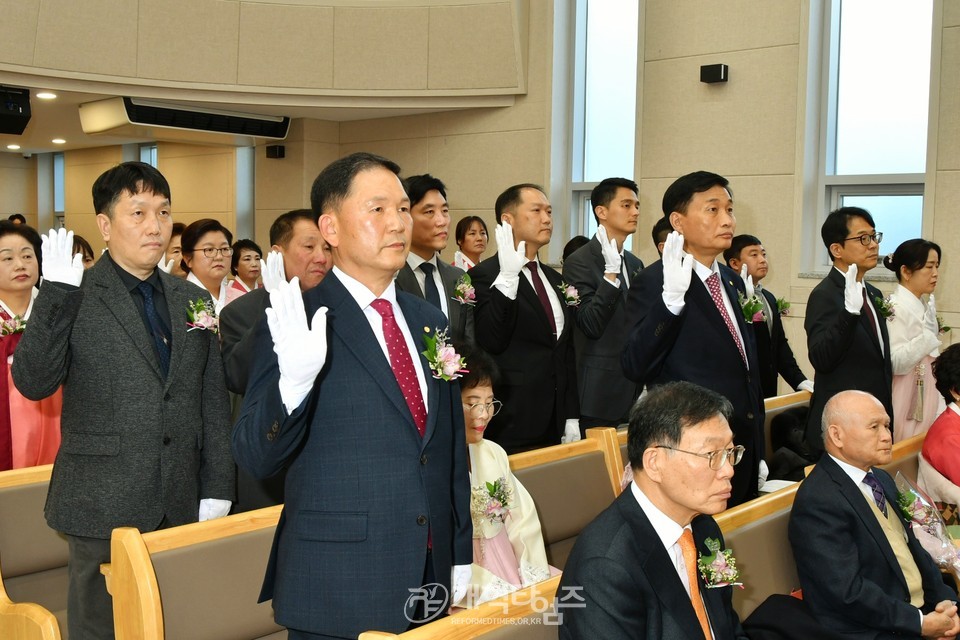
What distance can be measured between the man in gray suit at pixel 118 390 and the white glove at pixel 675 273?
1.29m

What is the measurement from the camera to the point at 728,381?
282 cm

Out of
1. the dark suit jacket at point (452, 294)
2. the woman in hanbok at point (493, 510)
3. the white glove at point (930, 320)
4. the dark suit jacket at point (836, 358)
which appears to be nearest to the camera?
the woman in hanbok at point (493, 510)

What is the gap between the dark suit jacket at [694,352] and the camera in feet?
9.12

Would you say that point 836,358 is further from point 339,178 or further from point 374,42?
point 374,42

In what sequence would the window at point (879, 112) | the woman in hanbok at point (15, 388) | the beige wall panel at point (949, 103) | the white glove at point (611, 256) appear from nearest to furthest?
the woman in hanbok at point (15, 388), the white glove at point (611, 256), the beige wall panel at point (949, 103), the window at point (879, 112)

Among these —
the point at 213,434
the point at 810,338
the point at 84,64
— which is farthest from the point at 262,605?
the point at 84,64

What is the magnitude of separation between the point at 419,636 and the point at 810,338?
267 cm

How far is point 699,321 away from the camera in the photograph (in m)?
2.84

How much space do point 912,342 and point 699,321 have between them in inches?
84.3

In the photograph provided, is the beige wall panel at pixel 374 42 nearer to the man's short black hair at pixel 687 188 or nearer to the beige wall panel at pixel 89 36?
the beige wall panel at pixel 89 36

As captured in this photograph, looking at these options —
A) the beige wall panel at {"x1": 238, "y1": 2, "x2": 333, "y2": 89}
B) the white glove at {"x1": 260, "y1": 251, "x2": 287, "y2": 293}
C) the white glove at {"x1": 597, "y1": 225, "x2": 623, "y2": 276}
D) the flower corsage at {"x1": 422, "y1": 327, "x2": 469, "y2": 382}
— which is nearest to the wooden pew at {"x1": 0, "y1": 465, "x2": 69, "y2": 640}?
the white glove at {"x1": 260, "y1": 251, "x2": 287, "y2": 293}

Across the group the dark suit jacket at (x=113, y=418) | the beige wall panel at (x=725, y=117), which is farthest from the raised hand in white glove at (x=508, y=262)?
the beige wall panel at (x=725, y=117)

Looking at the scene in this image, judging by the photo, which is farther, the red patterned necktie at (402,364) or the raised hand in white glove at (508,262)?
the raised hand in white glove at (508,262)

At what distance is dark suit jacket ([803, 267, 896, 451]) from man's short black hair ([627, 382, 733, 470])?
191cm
